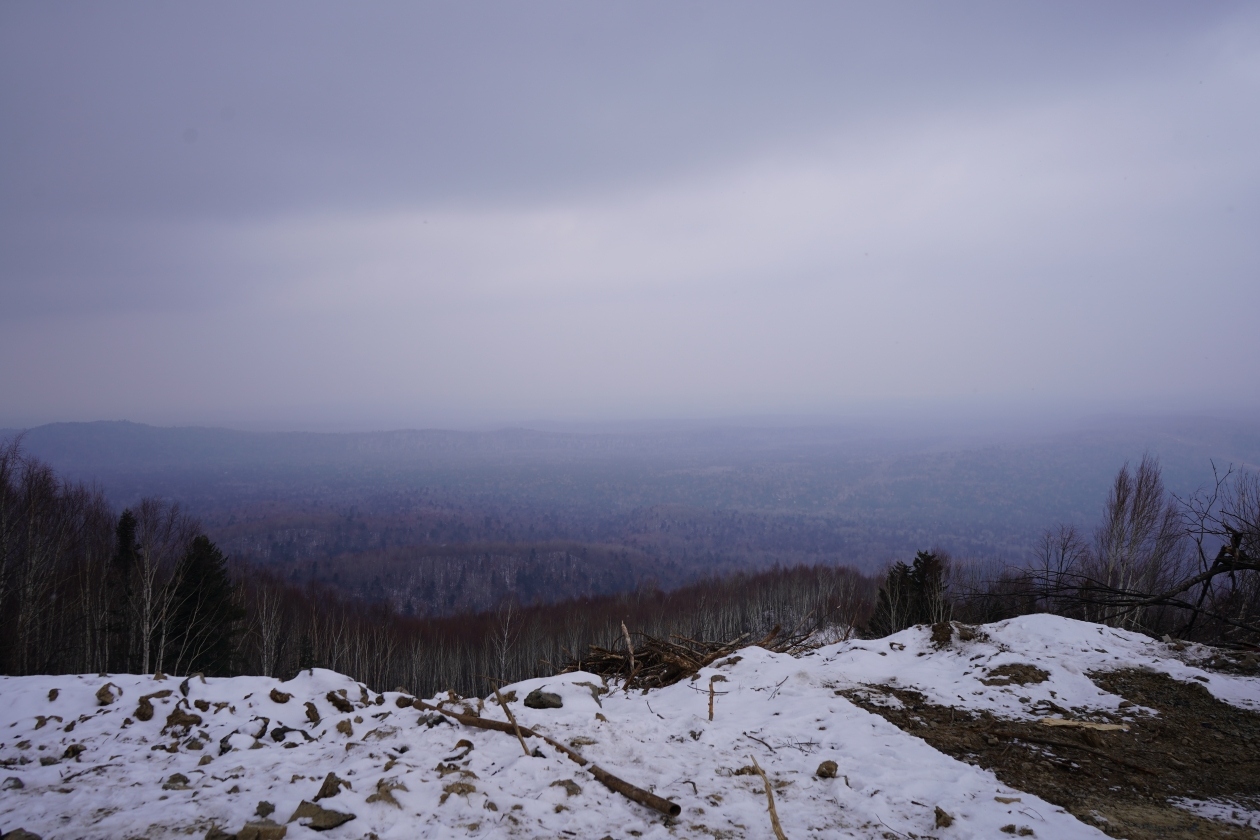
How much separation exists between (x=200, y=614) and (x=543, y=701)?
2009cm

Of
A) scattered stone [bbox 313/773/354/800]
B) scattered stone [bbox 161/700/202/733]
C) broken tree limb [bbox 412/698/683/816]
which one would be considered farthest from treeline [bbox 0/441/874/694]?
scattered stone [bbox 313/773/354/800]

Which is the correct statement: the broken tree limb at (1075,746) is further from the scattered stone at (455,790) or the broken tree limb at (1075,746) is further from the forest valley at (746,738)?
the scattered stone at (455,790)

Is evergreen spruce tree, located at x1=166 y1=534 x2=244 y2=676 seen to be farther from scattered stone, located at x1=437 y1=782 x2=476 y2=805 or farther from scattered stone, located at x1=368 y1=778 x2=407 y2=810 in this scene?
scattered stone, located at x1=437 y1=782 x2=476 y2=805

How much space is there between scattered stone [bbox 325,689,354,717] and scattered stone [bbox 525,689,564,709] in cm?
191

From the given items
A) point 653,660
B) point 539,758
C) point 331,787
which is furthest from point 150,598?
point 539,758

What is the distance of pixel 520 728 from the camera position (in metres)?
4.91

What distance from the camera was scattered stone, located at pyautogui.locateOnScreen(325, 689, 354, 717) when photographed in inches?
227

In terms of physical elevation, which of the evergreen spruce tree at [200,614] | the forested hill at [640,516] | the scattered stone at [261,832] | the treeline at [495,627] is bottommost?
the forested hill at [640,516]

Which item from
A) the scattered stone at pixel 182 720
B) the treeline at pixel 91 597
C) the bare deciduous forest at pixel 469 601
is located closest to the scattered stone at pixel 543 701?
the bare deciduous forest at pixel 469 601

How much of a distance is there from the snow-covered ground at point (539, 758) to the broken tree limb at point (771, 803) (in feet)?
0.30

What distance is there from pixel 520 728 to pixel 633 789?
1.37 meters

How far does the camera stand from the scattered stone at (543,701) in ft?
19.3

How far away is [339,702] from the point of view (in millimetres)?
5824

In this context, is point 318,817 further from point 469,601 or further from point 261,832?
point 469,601
